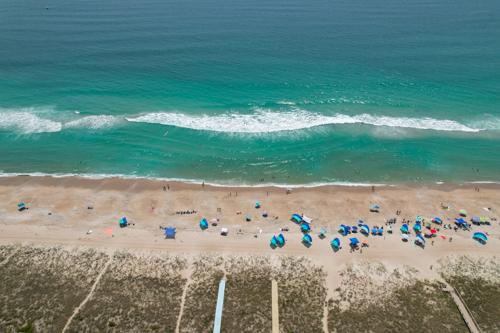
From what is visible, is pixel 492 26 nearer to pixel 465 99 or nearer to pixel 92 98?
pixel 465 99

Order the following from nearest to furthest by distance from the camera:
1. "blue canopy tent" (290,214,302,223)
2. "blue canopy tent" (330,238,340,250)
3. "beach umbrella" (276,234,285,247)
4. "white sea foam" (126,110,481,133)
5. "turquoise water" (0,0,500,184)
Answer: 1. "blue canopy tent" (330,238,340,250)
2. "beach umbrella" (276,234,285,247)
3. "blue canopy tent" (290,214,302,223)
4. "turquoise water" (0,0,500,184)
5. "white sea foam" (126,110,481,133)

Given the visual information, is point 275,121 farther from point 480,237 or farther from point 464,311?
point 464,311

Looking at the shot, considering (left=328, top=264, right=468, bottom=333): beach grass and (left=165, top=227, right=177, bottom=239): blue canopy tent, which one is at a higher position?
(left=165, top=227, right=177, bottom=239): blue canopy tent

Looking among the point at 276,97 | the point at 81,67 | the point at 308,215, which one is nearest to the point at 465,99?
the point at 276,97

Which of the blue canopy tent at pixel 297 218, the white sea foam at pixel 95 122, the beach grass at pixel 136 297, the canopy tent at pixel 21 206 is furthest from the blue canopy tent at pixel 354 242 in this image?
the white sea foam at pixel 95 122

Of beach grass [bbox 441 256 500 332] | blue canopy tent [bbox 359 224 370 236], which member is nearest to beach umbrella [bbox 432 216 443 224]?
beach grass [bbox 441 256 500 332]

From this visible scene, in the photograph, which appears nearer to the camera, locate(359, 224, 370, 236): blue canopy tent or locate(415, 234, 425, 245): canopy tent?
locate(415, 234, 425, 245): canopy tent

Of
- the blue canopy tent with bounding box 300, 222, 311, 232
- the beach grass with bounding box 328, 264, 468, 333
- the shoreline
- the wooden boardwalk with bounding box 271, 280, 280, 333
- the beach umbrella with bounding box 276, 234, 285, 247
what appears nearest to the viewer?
the wooden boardwalk with bounding box 271, 280, 280, 333

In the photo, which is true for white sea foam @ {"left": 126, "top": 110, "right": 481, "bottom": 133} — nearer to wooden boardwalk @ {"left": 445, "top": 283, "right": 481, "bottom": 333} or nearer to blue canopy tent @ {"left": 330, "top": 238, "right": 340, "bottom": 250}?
blue canopy tent @ {"left": 330, "top": 238, "right": 340, "bottom": 250}
